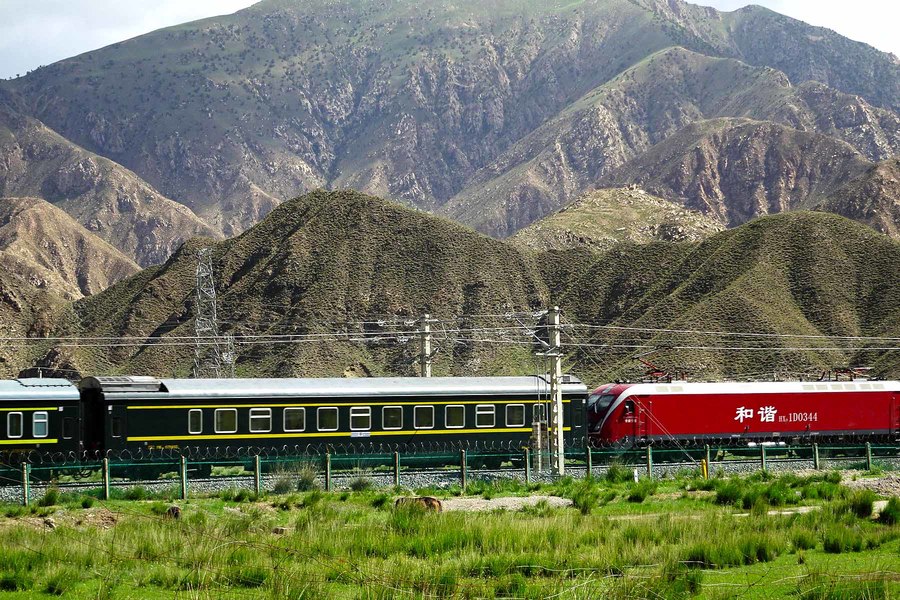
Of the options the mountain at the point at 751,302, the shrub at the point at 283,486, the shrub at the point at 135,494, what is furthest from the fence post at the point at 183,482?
the mountain at the point at 751,302

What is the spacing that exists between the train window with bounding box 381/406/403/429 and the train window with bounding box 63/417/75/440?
36.0ft

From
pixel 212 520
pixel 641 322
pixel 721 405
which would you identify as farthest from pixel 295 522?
pixel 641 322

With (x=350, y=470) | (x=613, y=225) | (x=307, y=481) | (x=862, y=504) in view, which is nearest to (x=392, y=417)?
(x=350, y=470)

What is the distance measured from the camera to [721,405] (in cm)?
5366

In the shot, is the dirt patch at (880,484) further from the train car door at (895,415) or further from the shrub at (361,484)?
the train car door at (895,415)

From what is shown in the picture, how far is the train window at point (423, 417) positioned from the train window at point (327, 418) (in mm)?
3138

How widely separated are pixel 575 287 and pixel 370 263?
78.2 ft

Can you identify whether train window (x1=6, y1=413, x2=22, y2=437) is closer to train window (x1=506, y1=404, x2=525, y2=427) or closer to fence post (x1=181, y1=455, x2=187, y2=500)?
fence post (x1=181, y1=455, x2=187, y2=500)

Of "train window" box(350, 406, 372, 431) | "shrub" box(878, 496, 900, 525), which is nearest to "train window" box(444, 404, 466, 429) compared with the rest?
"train window" box(350, 406, 372, 431)

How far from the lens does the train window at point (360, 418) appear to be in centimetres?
4428

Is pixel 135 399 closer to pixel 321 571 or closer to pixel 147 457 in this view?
pixel 147 457

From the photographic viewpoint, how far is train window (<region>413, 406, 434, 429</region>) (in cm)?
4541

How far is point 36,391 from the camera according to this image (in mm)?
39844

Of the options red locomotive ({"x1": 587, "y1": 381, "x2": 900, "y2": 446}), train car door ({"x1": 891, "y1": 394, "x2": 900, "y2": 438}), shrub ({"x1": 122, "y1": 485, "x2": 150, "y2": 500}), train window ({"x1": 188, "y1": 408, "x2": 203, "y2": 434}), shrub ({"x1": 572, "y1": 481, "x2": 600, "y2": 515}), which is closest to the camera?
shrub ({"x1": 572, "y1": 481, "x2": 600, "y2": 515})
